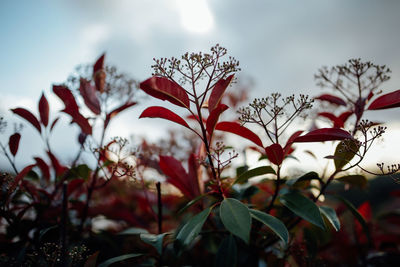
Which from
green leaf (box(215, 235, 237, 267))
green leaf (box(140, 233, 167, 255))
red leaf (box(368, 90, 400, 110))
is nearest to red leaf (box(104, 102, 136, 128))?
green leaf (box(140, 233, 167, 255))

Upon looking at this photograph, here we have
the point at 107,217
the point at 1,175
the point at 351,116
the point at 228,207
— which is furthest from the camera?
Result: the point at 107,217

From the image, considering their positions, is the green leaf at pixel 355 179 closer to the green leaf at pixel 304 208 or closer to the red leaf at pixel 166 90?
the green leaf at pixel 304 208

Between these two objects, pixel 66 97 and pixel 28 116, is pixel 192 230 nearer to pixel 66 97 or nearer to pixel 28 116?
pixel 66 97

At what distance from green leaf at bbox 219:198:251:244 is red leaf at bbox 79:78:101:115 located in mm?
634

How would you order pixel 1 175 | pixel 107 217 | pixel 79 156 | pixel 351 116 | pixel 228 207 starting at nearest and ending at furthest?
pixel 228 207 < pixel 1 175 < pixel 351 116 < pixel 79 156 < pixel 107 217

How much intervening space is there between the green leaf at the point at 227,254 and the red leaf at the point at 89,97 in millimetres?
672

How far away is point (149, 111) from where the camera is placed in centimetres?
72

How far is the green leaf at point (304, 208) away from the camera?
69cm

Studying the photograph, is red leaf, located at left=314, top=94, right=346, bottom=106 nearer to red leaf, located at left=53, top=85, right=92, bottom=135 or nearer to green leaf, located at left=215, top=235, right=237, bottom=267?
green leaf, located at left=215, top=235, right=237, bottom=267

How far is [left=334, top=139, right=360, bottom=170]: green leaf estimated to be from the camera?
0.65 metres

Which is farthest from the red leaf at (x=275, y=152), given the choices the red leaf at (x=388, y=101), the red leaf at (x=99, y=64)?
the red leaf at (x=99, y=64)

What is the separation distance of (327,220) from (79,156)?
1.00 m

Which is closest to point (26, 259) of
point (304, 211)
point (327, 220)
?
point (304, 211)

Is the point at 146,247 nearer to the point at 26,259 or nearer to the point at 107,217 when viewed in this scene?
the point at 107,217
